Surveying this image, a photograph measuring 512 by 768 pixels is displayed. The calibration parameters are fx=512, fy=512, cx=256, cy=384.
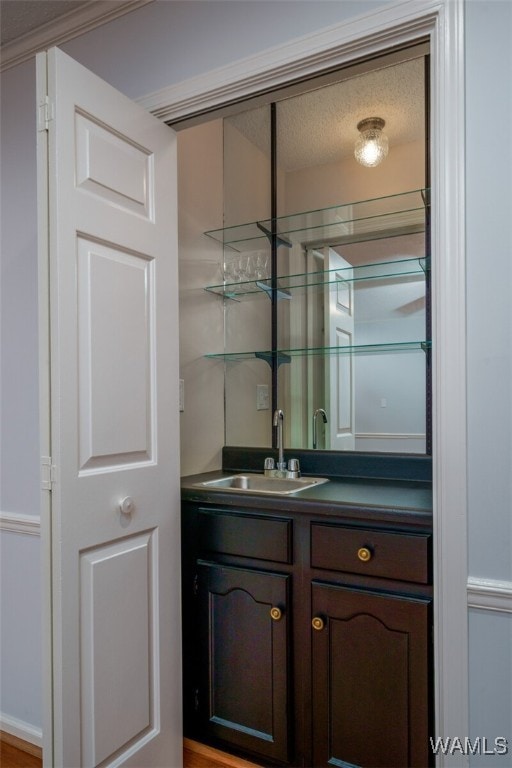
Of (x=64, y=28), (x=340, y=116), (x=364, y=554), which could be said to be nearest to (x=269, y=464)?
(x=364, y=554)

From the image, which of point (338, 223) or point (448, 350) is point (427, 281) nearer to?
point (338, 223)

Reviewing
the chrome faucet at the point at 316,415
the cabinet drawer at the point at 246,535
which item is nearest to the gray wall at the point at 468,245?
the cabinet drawer at the point at 246,535

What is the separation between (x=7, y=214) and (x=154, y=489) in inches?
51.8

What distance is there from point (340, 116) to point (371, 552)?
6.03 feet

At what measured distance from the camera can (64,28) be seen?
195cm

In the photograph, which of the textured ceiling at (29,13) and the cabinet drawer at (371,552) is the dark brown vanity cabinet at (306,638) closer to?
the cabinet drawer at (371,552)

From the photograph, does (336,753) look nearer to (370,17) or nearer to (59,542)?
(59,542)

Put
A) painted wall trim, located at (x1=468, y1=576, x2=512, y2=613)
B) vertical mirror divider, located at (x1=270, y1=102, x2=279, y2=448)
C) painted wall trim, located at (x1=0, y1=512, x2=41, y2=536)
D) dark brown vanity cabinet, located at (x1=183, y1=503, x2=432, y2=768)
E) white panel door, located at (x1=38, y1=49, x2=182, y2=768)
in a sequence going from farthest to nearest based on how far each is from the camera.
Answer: vertical mirror divider, located at (x1=270, y1=102, x2=279, y2=448)
painted wall trim, located at (x1=0, y1=512, x2=41, y2=536)
dark brown vanity cabinet, located at (x1=183, y1=503, x2=432, y2=768)
white panel door, located at (x1=38, y1=49, x2=182, y2=768)
painted wall trim, located at (x1=468, y1=576, x2=512, y2=613)

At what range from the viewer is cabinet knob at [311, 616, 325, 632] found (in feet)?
5.12

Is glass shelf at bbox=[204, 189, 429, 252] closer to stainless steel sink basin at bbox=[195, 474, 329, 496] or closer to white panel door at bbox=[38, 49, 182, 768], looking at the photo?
white panel door at bbox=[38, 49, 182, 768]

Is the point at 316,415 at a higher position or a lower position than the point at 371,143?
lower

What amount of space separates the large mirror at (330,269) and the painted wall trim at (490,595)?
0.83m

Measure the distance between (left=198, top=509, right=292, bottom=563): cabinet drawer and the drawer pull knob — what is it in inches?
9.1

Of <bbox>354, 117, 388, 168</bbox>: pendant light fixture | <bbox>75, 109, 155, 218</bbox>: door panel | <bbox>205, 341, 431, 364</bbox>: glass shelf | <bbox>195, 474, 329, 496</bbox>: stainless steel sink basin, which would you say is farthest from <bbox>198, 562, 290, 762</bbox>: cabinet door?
<bbox>354, 117, 388, 168</bbox>: pendant light fixture
